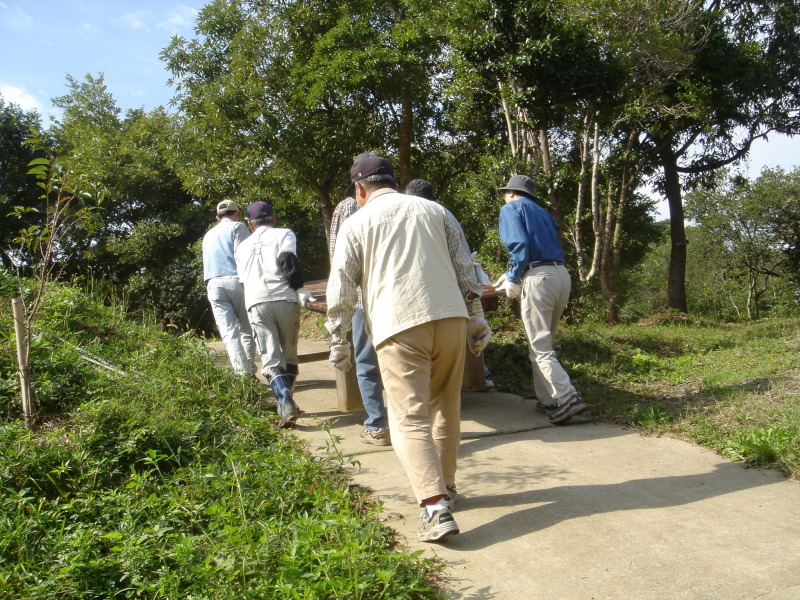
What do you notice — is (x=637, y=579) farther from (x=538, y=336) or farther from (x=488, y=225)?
Answer: (x=488, y=225)

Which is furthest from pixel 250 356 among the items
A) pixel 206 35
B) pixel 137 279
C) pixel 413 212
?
pixel 137 279

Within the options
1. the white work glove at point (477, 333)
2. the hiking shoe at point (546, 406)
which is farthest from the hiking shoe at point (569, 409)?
the white work glove at point (477, 333)

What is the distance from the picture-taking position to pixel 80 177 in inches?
179

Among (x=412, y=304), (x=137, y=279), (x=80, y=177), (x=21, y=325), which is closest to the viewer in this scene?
(x=412, y=304)

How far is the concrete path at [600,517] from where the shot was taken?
2791 millimetres

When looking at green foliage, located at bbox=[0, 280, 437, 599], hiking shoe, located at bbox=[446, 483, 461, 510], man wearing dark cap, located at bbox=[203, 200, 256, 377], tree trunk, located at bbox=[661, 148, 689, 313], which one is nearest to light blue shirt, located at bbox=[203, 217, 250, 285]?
man wearing dark cap, located at bbox=[203, 200, 256, 377]

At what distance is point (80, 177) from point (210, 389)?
5.71 feet

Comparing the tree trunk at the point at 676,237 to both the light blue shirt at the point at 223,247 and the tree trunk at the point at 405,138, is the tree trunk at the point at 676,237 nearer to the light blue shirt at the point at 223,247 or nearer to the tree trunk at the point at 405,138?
the tree trunk at the point at 405,138

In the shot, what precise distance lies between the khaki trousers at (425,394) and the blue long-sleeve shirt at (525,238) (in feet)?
6.38

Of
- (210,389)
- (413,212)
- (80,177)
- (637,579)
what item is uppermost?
(80,177)

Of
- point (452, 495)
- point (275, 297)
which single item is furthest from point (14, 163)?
point (452, 495)

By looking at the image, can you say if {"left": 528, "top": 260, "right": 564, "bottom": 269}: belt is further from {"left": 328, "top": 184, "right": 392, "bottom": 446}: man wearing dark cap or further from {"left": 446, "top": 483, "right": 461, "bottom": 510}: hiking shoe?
{"left": 446, "top": 483, "right": 461, "bottom": 510}: hiking shoe

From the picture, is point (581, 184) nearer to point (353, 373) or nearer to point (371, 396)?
point (353, 373)

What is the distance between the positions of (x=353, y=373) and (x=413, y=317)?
2062mm
